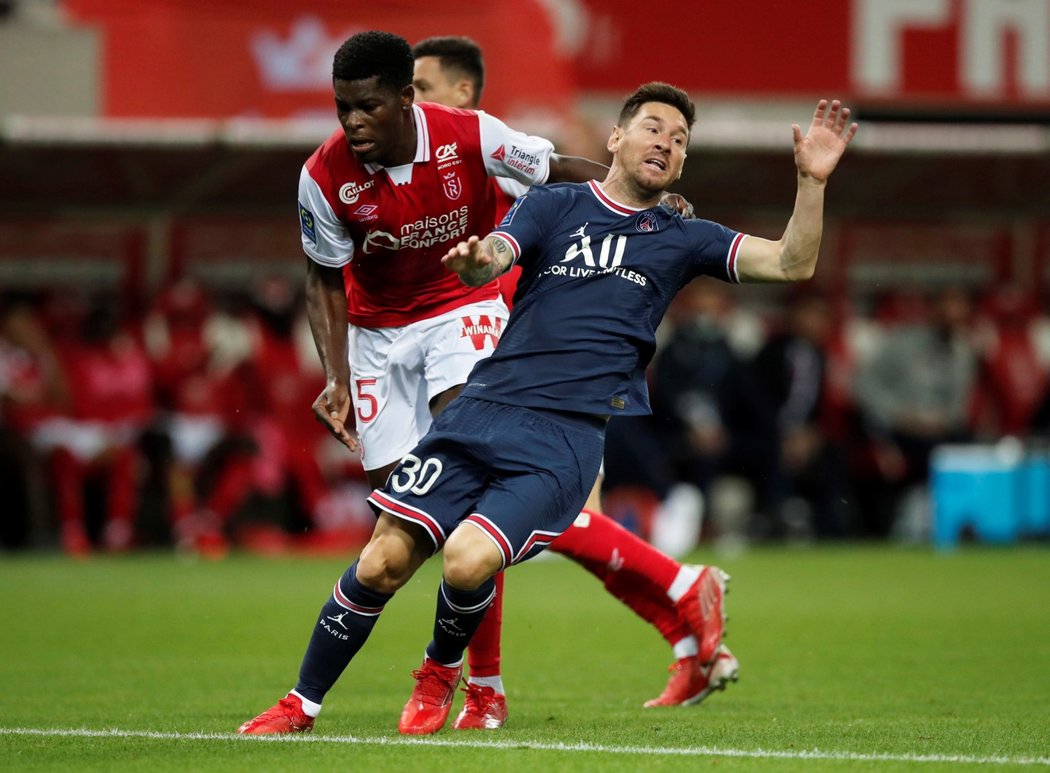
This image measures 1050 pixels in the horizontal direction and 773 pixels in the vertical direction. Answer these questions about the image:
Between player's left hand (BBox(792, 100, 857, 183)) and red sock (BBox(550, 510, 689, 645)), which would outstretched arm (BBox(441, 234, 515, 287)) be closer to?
player's left hand (BBox(792, 100, 857, 183))

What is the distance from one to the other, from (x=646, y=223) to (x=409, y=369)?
1.29m

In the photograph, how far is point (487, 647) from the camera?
6520mm

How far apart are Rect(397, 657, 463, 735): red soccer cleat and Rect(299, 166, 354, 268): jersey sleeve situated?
1.57 meters

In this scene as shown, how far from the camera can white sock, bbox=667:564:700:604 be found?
714cm

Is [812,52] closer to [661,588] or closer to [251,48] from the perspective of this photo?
[251,48]

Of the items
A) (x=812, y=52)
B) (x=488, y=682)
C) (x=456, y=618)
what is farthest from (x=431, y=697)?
(x=812, y=52)

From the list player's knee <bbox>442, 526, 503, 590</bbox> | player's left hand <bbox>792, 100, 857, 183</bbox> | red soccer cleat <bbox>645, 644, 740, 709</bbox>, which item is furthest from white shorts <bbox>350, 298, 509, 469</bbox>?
player's left hand <bbox>792, 100, 857, 183</bbox>

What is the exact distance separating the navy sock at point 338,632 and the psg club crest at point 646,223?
1.51 metres

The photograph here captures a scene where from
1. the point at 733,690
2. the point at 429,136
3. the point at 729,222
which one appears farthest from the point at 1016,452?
the point at 429,136

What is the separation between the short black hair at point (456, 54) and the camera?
7914 millimetres

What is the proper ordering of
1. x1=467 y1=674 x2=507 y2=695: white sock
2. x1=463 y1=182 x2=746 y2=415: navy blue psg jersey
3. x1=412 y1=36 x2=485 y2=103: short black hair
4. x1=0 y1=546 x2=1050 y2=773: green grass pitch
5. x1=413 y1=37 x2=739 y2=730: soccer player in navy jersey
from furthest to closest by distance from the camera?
x1=412 y1=36 x2=485 y2=103: short black hair < x1=413 y1=37 x2=739 y2=730: soccer player in navy jersey < x1=467 y1=674 x2=507 y2=695: white sock < x1=463 y1=182 x2=746 y2=415: navy blue psg jersey < x1=0 y1=546 x2=1050 y2=773: green grass pitch

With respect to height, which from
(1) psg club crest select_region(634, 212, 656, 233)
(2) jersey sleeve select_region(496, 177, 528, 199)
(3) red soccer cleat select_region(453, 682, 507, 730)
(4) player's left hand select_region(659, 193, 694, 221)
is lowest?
(3) red soccer cleat select_region(453, 682, 507, 730)

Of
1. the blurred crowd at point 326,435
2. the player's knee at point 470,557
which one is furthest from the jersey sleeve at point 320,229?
the blurred crowd at point 326,435

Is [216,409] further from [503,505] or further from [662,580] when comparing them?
[503,505]
